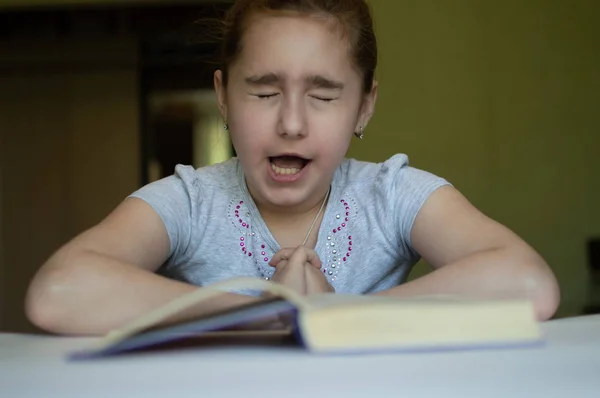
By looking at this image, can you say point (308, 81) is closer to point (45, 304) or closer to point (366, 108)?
point (366, 108)

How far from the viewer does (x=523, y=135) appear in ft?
11.0

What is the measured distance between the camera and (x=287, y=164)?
1.09 metres

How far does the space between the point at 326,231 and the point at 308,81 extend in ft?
0.82

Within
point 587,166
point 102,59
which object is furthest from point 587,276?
point 102,59

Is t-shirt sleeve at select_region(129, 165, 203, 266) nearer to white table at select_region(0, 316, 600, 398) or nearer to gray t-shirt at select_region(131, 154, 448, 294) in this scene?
gray t-shirt at select_region(131, 154, 448, 294)

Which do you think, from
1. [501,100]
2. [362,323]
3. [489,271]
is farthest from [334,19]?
[501,100]

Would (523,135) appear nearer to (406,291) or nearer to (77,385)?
(406,291)

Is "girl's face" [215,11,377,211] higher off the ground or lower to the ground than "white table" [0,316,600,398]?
higher

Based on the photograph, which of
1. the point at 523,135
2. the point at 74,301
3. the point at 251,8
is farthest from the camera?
the point at 523,135

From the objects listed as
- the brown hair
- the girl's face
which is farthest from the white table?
the brown hair

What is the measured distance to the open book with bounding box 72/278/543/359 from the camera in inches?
19.7

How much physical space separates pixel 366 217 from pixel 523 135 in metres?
2.37

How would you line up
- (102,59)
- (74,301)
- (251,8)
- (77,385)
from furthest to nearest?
(102,59) < (251,8) < (74,301) < (77,385)

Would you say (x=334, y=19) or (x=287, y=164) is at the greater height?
(x=334, y=19)
